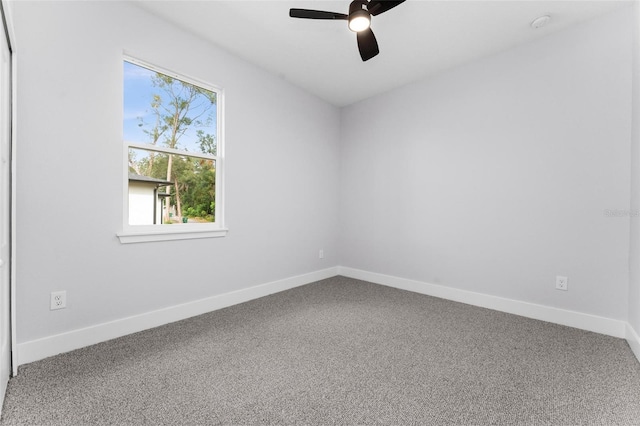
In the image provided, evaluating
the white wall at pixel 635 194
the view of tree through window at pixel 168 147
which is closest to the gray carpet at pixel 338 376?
the white wall at pixel 635 194

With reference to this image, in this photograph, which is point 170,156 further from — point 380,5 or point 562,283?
point 562,283

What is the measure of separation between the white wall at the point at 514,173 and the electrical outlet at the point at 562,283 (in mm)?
35

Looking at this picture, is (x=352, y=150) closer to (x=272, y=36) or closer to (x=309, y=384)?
(x=272, y=36)

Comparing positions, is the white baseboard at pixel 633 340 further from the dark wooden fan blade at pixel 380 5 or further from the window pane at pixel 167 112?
the window pane at pixel 167 112

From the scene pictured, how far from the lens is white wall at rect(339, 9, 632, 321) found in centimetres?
242

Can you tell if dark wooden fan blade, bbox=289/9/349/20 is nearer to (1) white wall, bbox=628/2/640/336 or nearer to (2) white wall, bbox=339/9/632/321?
(2) white wall, bbox=339/9/632/321

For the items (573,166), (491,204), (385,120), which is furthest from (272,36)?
(573,166)

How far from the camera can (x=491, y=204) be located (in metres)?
3.06

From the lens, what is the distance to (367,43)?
7.44 feet

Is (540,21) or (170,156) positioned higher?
(540,21)

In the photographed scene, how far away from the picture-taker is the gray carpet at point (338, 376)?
4.75ft

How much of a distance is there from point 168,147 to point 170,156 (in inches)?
3.2

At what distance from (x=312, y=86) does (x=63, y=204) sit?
2.89 metres

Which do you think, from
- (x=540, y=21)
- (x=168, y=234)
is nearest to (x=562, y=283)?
(x=540, y=21)
